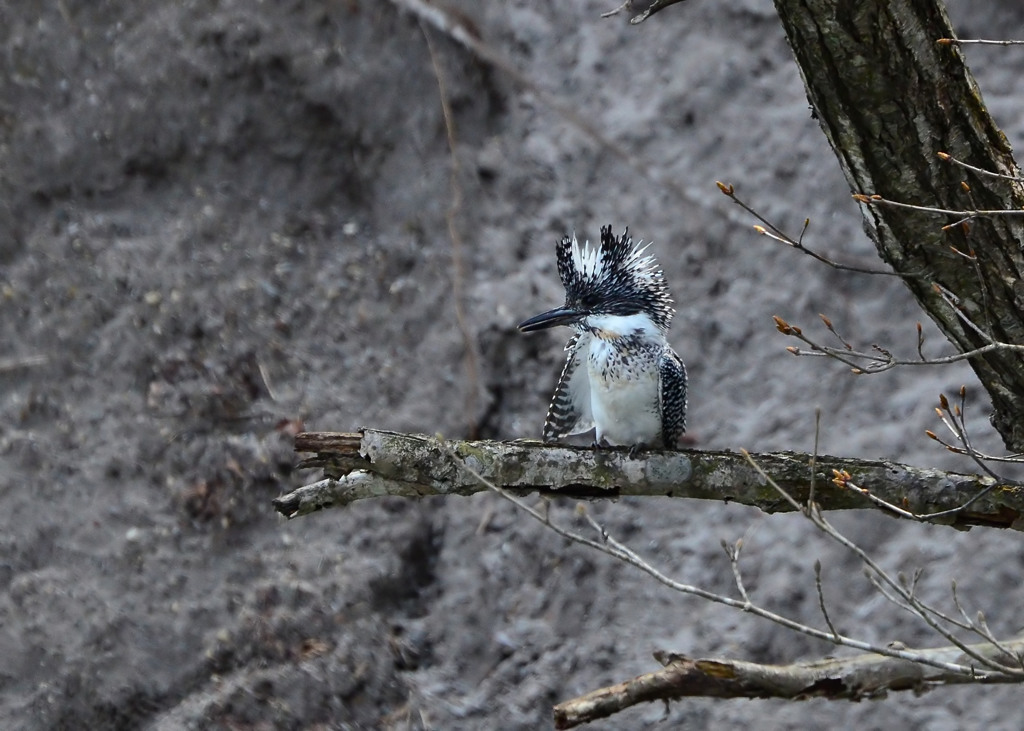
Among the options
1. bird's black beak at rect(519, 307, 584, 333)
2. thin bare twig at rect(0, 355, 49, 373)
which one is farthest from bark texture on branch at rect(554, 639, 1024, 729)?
thin bare twig at rect(0, 355, 49, 373)

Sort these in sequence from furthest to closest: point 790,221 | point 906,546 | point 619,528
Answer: point 790,221
point 619,528
point 906,546

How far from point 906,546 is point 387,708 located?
5.88 ft

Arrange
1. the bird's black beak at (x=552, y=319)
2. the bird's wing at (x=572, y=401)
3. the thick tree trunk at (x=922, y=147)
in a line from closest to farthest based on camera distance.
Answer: the thick tree trunk at (x=922, y=147), the bird's black beak at (x=552, y=319), the bird's wing at (x=572, y=401)

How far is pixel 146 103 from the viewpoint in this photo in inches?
180

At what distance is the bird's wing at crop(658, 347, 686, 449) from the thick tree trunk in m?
0.71

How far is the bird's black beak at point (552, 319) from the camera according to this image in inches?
109

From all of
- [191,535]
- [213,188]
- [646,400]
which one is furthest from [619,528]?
[213,188]

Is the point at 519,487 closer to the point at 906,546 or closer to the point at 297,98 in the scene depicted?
the point at 906,546

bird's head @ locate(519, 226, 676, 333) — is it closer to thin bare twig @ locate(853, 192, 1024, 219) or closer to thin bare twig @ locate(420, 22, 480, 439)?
thin bare twig @ locate(853, 192, 1024, 219)

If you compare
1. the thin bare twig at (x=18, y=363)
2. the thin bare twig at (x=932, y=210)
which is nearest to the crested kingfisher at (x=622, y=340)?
the thin bare twig at (x=932, y=210)

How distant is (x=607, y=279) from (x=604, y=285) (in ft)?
0.06

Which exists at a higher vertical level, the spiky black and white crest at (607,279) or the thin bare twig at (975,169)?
the thin bare twig at (975,169)

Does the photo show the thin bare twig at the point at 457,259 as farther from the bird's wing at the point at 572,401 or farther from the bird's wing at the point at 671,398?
the bird's wing at the point at 671,398

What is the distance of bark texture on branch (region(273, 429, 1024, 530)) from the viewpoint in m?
2.27
